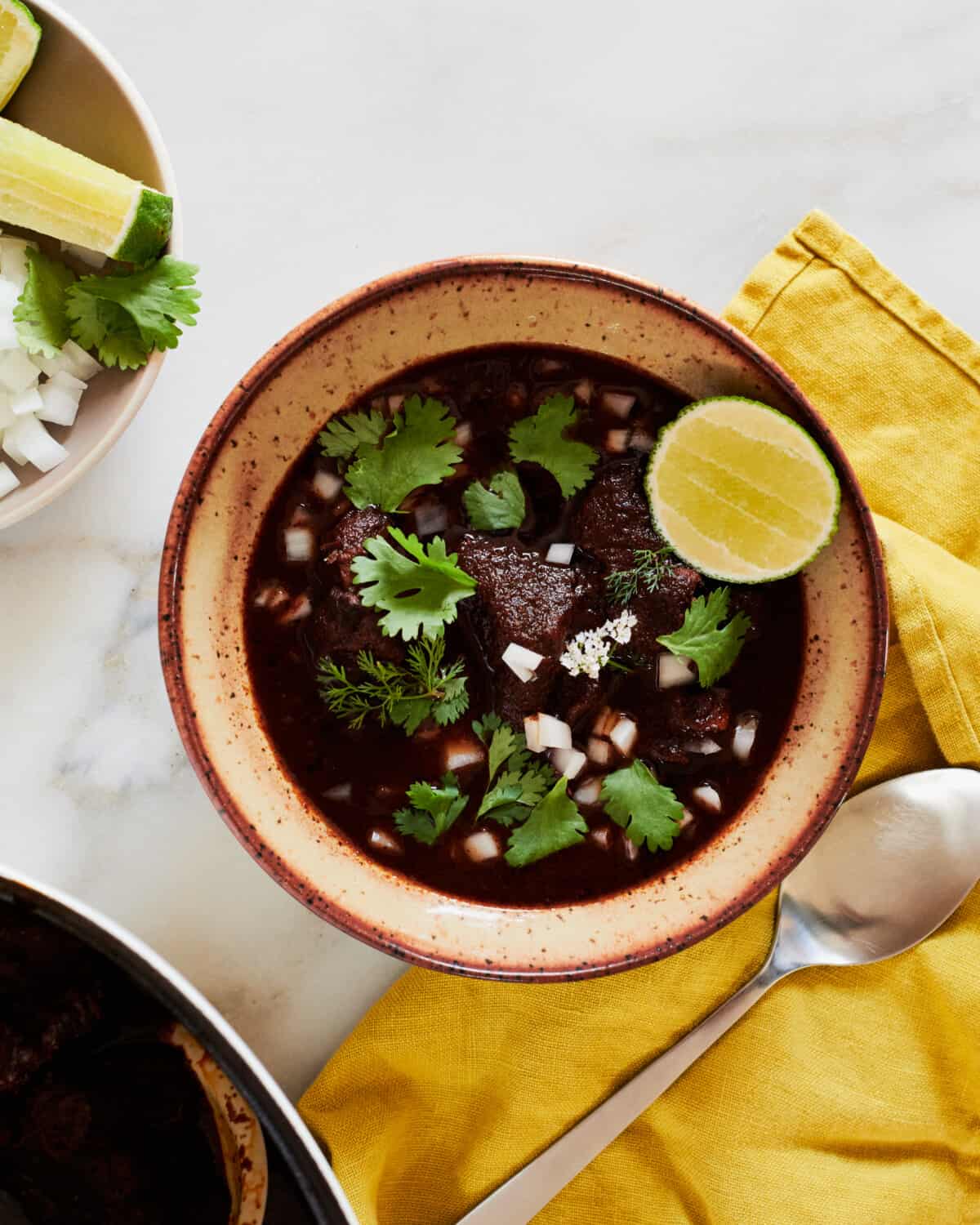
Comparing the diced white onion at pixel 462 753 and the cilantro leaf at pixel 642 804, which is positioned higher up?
the diced white onion at pixel 462 753

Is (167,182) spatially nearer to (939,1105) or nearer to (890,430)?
(890,430)

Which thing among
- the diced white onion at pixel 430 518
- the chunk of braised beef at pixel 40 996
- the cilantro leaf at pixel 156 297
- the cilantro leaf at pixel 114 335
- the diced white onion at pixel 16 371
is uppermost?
the cilantro leaf at pixel 156 297

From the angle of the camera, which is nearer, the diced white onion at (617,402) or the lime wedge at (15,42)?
the lime wedge at (15,42)

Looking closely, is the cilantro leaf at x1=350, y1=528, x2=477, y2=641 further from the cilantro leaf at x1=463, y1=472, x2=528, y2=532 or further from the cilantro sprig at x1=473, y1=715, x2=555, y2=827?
the cilantro sprig at x1=473, y1=715, x2=555, y2=827

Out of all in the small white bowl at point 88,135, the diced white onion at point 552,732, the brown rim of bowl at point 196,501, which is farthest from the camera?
the diced white onion at point 552,732

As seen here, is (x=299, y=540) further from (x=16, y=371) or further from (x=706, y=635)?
(x=706, y=635)

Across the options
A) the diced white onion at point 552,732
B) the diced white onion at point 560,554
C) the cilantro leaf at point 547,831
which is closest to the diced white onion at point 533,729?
the diced white onion at point 552,732

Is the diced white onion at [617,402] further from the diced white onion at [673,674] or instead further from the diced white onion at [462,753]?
the diced white onion at [462,753]
